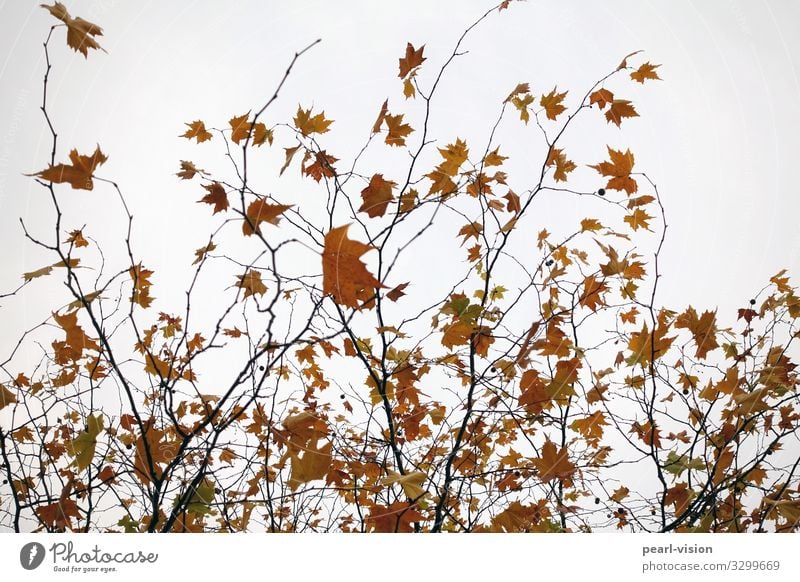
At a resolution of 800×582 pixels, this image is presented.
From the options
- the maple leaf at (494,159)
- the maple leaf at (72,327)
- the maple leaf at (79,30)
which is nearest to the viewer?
the maple leaf at (79,30)

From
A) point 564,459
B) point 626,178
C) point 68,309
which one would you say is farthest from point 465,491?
point 68,309

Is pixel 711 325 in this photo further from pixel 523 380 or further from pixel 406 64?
pixel 406 64

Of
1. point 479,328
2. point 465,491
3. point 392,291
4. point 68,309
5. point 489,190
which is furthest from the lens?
point 465,491

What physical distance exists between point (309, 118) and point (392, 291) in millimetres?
961

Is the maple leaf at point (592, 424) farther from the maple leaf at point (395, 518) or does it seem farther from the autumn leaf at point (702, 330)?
the maple leaf at point (395, 518)

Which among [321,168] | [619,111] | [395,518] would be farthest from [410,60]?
[395,518]

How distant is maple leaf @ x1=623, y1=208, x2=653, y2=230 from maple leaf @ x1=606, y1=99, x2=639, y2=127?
0.47 metres

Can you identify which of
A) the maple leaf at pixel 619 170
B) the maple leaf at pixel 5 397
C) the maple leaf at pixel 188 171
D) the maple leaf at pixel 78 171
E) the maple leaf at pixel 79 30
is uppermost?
the maple leaf at pixel 619 170

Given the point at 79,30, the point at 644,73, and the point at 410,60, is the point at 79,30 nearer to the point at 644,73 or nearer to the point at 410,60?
the point at 410,60

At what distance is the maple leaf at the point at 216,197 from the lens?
1.56m

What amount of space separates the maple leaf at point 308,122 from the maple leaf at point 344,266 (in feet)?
4.38

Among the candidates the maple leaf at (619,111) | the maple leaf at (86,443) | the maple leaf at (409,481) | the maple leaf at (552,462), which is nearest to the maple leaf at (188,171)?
the maple leaf at (86,443)

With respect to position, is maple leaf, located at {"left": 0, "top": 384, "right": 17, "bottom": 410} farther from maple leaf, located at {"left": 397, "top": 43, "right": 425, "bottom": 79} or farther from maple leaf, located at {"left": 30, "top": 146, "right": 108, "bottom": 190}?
maple leaf, located at {"left": 397, "top": 43, "right": 425, "bottom": 79}
